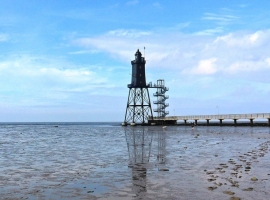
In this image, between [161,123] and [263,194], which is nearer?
[263,194]

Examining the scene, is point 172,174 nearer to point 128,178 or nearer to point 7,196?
point 128,178

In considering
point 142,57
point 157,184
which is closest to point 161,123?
point 142,57

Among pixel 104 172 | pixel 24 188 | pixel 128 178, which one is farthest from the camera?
pixel 104 172

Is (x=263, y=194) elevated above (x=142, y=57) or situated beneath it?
situated beneath

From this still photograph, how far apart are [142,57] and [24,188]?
10100 centimetres

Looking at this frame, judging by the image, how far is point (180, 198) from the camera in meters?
11.6

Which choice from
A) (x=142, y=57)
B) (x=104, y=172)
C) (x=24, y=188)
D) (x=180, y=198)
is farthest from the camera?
(x=142, y=57)

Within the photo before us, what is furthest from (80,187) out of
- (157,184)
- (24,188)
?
(157,184)

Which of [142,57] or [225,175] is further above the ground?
[142,57]

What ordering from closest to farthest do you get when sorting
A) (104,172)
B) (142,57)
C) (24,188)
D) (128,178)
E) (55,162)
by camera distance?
(24,188) < (128,178) < (104,172) < (55,162) < (142,57)

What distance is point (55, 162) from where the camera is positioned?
2202 centimetres

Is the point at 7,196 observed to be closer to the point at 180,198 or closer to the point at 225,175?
the point at 180,198

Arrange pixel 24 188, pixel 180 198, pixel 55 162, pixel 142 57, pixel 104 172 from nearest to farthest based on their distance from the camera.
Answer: pixel 180 198 → pixel 24 188 → pixel 104 172 → pixel 55 162 → pixel 142 57

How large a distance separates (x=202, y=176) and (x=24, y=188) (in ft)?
27.2
